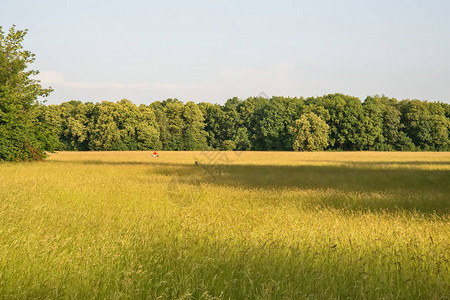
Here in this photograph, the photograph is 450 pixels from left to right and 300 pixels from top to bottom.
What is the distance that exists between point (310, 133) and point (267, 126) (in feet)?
35.7

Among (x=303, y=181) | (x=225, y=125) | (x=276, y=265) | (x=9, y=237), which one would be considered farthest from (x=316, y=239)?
(x=225, y=125)

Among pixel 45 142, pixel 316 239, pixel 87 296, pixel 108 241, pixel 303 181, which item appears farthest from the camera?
pixel 45 142

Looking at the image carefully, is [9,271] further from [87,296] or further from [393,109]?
[393,109]

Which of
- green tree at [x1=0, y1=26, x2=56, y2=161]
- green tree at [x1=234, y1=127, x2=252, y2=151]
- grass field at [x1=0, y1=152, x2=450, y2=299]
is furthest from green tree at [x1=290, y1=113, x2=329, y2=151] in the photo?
grass field at [x1=0, y1=152, x2=450, y2=299]

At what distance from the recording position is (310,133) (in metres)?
75.2

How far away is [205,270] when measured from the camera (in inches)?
168

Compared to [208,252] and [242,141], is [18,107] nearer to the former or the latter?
[208,252]

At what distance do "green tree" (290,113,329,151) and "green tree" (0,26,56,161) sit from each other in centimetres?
5708

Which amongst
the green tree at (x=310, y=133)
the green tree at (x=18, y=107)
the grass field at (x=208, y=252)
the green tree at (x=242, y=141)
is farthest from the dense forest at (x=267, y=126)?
the grass field at (x=208, y=252)

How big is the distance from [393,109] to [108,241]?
3527 inches

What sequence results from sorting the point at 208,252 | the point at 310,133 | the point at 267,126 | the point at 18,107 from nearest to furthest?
the point at 208,252 → the point at 18,107 → the point at 310,133 → the point at 267,126

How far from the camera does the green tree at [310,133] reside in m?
75.0

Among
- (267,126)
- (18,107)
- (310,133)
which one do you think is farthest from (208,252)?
(267,126)

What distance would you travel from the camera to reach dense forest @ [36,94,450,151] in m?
76.4
